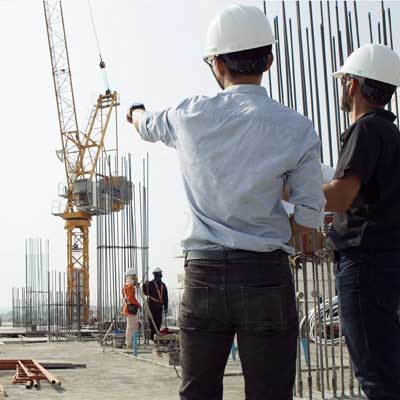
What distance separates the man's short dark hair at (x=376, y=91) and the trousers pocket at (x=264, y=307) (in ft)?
3.65

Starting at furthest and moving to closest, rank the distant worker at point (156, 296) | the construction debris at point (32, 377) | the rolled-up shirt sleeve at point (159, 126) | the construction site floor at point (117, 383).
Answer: the distant worker at point (156, 296)
the construction debris at point (32, 377)
the construction site floor at point (117, 383)
the rolled-up shirt sleeve at point (159, 126)

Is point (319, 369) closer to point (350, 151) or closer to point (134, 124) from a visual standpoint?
point (350, 151)

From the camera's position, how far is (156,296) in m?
12.9

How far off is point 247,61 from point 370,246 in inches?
33.4

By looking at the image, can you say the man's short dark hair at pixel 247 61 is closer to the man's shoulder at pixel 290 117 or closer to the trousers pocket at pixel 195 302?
the man's shoulder at pixel 290 117

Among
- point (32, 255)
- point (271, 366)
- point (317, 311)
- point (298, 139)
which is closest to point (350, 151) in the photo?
point (298, 139)

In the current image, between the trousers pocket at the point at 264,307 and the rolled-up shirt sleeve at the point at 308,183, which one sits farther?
the rolled-up shirt sleeve at the point at 308,183

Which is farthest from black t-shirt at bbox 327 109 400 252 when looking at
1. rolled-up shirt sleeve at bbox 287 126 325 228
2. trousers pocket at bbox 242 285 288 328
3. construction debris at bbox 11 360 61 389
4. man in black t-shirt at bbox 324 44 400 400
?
construction debris at bbox 11 360 61 389

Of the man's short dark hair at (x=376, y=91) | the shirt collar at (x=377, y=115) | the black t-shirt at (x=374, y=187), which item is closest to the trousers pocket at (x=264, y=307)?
the black t-shirt at (x=374, y=187)

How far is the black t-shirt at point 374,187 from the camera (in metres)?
2.50

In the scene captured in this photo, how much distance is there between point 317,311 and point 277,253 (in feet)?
9.22

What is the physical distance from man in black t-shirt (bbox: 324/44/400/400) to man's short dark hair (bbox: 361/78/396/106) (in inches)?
3.8

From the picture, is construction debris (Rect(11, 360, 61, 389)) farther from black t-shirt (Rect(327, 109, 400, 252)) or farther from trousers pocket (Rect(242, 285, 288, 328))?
trousers pocket (Rect(242, 285, 288, 328))

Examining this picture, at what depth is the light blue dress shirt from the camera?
201 cm
